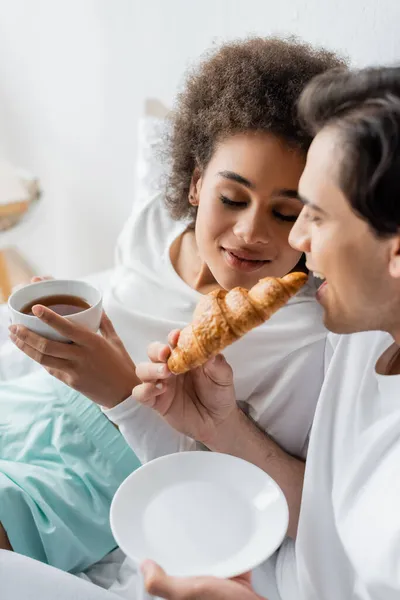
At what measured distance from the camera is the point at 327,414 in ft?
3.20

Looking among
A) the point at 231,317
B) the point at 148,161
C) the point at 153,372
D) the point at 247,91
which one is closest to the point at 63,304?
the point at 153,372

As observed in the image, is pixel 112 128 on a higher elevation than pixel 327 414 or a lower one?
higher

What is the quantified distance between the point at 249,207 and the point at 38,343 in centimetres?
38

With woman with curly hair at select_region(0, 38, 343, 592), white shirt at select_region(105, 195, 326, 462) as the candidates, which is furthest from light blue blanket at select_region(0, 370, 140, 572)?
white shirt at select_region(105, 195, 326, 462)

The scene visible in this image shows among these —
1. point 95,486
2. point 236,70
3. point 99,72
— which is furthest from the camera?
point 99,72

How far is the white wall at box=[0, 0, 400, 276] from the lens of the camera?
48.3 inches

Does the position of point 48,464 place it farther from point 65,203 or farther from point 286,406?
point 65,203

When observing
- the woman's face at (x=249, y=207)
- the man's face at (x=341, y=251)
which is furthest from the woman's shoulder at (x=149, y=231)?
the man's face at (x=341, y=251)

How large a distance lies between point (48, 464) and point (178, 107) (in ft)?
2.28

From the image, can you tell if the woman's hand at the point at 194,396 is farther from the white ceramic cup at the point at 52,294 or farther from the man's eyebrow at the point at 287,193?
the man's eyebrow at the point at 287,193

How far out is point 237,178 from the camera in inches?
37.1

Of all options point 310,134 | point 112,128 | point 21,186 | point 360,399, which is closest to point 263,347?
A: point 360,399

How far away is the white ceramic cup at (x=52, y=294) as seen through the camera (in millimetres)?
923

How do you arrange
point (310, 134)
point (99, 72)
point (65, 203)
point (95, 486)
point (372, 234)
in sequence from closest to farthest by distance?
point (372, 234)
point (310, 134)
point (95, 486)
point (99, 72)
point (65, 203)
